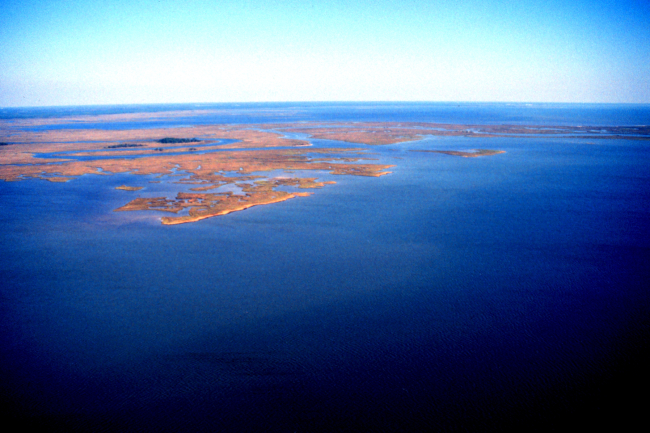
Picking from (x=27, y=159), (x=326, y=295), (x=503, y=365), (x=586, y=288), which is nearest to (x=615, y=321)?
(x=586, y=288)

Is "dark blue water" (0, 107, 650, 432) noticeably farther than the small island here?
No

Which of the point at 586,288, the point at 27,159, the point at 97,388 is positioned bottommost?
the point at 97,388

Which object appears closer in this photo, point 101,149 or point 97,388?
point 97,388

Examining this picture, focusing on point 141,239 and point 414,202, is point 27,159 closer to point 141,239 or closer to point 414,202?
point 141,239

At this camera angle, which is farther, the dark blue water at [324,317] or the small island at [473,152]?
the small island at [473,152]

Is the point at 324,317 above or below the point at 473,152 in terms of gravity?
below

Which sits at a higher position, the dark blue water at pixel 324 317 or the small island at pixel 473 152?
the small island at pixel 473 152

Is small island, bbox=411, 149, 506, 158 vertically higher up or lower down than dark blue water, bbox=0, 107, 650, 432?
higher up

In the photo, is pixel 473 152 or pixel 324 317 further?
pixel 473 152
